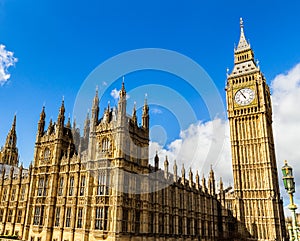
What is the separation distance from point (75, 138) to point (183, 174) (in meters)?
21.8

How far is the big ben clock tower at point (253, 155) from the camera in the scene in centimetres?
6719

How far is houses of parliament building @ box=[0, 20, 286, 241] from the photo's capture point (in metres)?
35.7

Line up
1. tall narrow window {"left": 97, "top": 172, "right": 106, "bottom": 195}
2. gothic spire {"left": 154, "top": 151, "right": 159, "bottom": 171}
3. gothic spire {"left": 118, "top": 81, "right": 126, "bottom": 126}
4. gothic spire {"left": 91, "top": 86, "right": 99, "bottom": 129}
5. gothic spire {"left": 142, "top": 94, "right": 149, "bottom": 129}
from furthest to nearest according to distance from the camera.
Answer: gothic spire {"left": 154, "top": 151, "right": 159, "bottom": 171}
gothic spire {"left": 142, "top": 94, "right": 149, "bottom": 129}
gothic spire {"left": 91, "top": 86, "right": 99, "bottom": 129}
gothic spire {"left": 118, "top": 81, "right": 126, "bottom": 126}
tall narrow window {"left": 97, "top": 172, "right": 106, "bottom": 195}

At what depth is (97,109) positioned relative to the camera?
138 feet

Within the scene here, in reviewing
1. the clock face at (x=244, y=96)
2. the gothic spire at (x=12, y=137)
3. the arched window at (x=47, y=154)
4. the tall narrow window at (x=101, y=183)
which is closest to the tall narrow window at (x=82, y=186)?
the tall narrow window at (x=101, y=183)

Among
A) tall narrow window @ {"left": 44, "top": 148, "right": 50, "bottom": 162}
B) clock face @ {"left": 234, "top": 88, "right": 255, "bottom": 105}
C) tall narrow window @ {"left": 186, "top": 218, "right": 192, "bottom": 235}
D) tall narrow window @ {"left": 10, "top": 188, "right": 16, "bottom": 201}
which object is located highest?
clock face @ {"left": 234, "top": 88, "right": 255, "bottom": 105}

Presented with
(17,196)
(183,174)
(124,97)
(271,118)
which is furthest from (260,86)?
(17,196)

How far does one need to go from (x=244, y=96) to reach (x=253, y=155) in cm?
1752

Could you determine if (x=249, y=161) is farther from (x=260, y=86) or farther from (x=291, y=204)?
(x=291, y=204)

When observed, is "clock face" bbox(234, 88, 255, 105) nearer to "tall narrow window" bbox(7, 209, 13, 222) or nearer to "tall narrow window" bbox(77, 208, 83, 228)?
"tall narrow window" bbox(77, 208, 83, 228)

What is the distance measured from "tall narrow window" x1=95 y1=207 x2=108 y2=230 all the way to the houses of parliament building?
A: 121mm

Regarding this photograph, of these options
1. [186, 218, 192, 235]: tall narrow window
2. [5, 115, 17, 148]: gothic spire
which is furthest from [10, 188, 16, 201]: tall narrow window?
[5, 115, 17, 148]: gothic spire

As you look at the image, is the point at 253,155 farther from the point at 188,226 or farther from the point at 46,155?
the point at 46,155

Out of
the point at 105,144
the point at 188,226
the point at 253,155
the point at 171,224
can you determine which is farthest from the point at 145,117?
the point at 253,155
